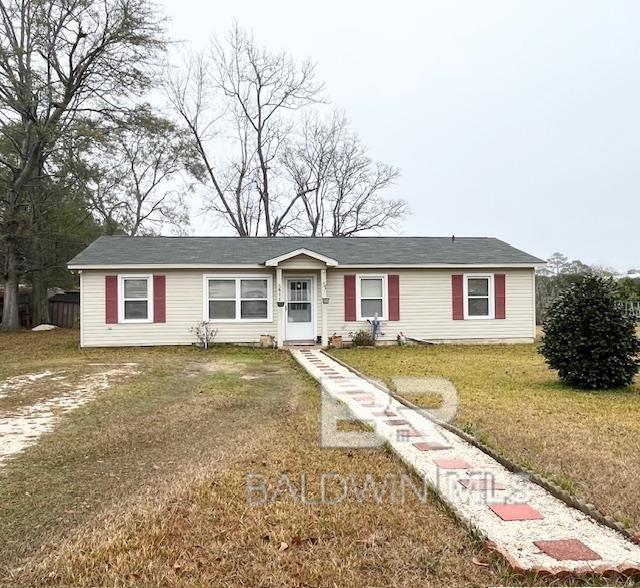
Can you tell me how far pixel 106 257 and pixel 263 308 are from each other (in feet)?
15.3

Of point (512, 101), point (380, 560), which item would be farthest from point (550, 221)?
point (380, 560)

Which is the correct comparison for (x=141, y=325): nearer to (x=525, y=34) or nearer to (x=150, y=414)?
(x=150, y=414)

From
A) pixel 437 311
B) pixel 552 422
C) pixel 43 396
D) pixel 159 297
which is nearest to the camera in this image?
pixel 552 422

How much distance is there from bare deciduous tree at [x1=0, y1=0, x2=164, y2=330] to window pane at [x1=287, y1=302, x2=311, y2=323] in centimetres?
1267

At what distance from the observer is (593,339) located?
7.91 m

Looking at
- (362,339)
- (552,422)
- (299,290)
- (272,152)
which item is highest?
(272,152)

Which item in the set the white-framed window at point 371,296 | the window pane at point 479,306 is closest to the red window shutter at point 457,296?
the window pane at point 479,306

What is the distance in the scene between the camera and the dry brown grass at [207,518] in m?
2.47

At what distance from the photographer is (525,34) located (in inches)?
554

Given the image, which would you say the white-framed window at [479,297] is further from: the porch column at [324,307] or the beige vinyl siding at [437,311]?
the porch column at [324,307]

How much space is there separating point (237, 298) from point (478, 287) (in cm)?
729

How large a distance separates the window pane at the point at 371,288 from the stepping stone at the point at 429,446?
994 centimetres

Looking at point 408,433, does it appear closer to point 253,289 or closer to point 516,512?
point 516,512

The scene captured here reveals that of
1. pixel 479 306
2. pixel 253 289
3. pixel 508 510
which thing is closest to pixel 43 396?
pixel 508 510
